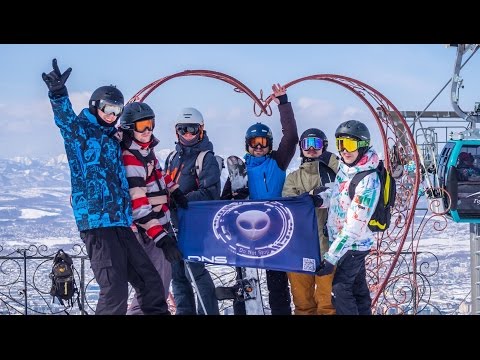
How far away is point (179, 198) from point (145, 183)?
43 cm

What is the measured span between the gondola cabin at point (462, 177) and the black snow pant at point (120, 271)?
4.66 m

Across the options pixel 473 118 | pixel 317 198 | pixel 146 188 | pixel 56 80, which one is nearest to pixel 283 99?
pixel 317 198

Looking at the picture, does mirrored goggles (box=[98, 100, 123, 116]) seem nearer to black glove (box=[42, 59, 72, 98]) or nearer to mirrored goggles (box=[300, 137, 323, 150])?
black glove (box=[42, 59, 72, 98])

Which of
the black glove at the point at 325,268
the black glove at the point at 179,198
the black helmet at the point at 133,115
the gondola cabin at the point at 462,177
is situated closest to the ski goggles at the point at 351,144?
the black glove at the point at 325,268

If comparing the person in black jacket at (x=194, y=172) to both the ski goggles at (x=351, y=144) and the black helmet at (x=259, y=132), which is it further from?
the ski goggles at (x=351, y=144)

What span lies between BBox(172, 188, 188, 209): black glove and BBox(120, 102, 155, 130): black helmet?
2.27 ft

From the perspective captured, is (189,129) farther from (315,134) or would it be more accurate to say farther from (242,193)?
(315,134)

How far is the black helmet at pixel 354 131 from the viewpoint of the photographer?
616 cm

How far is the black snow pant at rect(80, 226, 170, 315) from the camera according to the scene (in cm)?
568

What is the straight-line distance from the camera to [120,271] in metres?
5.72

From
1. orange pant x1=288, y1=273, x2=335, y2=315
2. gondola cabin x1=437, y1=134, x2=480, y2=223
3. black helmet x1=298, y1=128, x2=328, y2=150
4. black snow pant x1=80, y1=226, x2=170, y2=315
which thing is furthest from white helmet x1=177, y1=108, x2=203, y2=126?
gondola cabin x1=437, y1=134, x2=480, y2=223

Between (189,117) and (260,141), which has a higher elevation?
(189,117)
